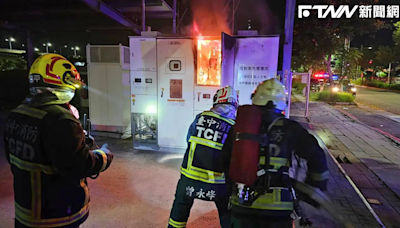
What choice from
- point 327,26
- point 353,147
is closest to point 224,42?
point 353,147

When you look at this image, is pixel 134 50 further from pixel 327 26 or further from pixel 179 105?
pixel 327 26

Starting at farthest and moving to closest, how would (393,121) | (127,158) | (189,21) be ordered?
(393,121) < (189,21) < (127,158)

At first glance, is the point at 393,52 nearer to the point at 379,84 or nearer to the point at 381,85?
the point at 381,85

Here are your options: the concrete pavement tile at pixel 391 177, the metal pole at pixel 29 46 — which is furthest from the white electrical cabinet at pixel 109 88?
the metal pole at pixel 29 46

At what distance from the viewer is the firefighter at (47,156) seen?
190 centimetres

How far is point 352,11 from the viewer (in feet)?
50.8

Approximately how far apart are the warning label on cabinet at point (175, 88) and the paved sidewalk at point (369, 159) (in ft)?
14.0

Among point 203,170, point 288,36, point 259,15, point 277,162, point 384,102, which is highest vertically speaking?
point 259,15

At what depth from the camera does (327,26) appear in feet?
52.5

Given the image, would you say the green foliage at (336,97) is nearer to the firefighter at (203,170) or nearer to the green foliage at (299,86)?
the green foliage at (299,86)

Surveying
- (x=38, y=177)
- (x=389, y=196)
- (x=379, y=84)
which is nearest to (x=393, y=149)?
(x=389, y=196)

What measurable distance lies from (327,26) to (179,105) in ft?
42.6

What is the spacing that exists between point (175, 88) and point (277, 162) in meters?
4.94

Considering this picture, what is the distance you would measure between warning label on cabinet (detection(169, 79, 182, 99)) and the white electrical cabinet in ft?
6.74
